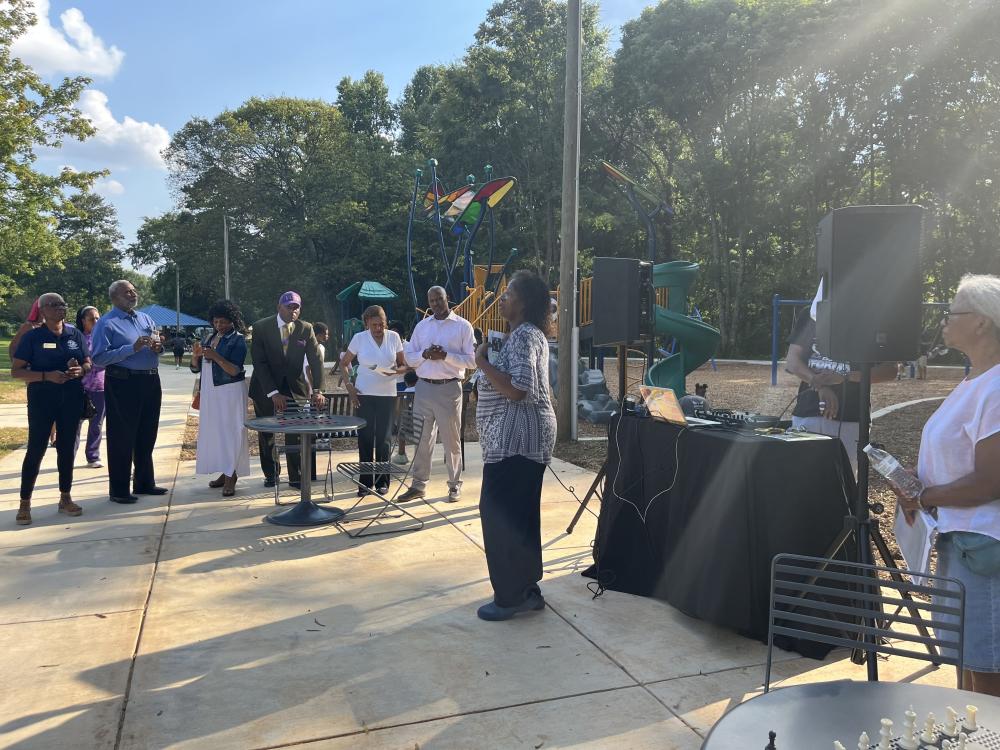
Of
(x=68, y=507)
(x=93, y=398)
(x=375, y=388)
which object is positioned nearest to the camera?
(x=68, y=507)

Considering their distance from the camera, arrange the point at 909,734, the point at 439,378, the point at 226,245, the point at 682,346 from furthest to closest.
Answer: the point at 226,245
the point at 682,346
the point at 439,378
the point at 909,734

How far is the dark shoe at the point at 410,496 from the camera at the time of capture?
21.1ft

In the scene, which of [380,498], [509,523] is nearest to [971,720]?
[509,523]

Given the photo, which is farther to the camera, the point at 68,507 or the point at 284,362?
the point at 284,362

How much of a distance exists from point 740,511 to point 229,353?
4.77 metres

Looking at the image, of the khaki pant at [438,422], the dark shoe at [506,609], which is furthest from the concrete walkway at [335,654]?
the khaki pant at [438,422]

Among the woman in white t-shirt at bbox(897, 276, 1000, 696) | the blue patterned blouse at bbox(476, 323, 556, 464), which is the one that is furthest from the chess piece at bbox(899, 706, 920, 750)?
the blue patterned blouse at bbox(476, 323, 556, 464)

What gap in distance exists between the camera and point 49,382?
5.54m

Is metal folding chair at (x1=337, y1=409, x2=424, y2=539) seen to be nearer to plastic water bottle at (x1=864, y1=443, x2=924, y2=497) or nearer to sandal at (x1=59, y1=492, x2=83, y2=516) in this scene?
sandal at (x1=59, y1=492, x2=83, y2=516)

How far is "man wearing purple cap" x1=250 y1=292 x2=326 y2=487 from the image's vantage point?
6496mm

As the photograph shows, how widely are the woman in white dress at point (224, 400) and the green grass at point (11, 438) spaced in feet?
12.4

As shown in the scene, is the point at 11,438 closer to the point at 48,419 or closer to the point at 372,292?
the point at 48,419

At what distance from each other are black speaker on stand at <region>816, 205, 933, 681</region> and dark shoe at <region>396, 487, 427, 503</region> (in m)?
3.91

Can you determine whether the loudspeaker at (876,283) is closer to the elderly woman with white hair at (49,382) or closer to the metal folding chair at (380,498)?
the metal folding chair at (380,498)
